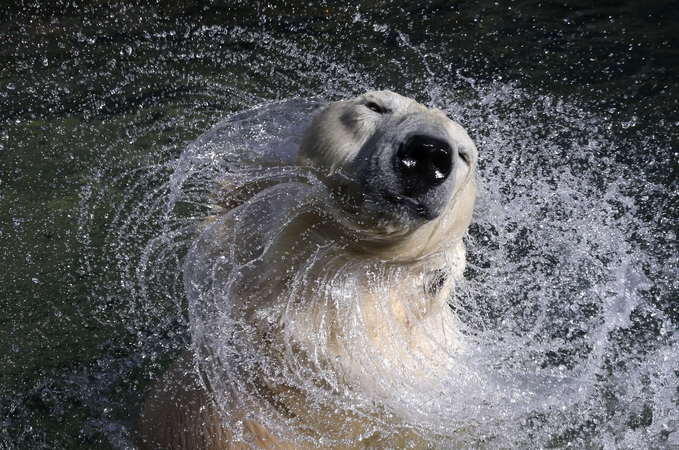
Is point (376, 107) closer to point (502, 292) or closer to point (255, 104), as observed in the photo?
point (502, 292)

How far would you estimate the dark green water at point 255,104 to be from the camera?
3.37 m

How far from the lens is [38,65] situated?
17.8 ft

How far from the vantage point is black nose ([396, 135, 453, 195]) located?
6.81ft

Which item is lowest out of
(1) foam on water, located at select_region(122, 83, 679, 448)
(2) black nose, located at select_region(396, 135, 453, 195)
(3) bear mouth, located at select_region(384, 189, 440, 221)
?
(1) foam on water, located at select_region(122, 83, 679, 448)

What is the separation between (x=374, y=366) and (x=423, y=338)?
248 mm

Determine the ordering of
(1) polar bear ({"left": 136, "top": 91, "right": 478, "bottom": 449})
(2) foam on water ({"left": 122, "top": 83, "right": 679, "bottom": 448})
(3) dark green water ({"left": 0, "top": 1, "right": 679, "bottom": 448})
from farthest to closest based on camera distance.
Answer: (3) dark green water ({"left": 0, "top": 1, "right": 679, "bottom": 448})
(2) foam on water ({"left": 122, "top": 83, "right": 679, "bottom": 448})
(1) polar bear ({"left": 136, "top": 91, "right": 478, "bottom": 449})

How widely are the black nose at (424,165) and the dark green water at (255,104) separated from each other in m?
1.36

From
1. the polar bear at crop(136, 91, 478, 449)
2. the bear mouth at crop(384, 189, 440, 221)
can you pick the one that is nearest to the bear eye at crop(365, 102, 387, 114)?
the polar bear at crop(136, 91, 478, 449)

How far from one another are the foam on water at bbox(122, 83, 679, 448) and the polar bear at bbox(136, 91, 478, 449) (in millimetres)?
12

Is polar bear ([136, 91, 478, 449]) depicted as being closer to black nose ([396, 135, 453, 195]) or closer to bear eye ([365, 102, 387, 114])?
bear eye ([365, 102, 387, 114])

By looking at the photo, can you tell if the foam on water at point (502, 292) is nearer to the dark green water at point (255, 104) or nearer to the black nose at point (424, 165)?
the dark green water at point (255, 104)

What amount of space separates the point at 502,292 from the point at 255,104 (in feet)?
7.65

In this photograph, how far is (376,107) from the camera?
8.17 feet

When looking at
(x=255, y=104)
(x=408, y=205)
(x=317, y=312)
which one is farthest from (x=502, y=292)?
(x=255, y=104)
